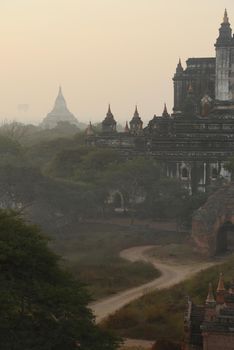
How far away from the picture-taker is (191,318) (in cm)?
1756

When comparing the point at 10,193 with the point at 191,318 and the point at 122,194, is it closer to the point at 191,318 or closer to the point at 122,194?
the point at 122,194

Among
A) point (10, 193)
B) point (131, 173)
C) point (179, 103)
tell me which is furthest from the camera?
point (179, 103)

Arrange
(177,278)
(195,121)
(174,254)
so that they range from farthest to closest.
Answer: (195,121) < (174,254) < (177,278)

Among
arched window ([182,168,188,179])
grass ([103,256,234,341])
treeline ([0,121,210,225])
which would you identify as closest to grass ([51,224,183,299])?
grass ([103,256,234,341])

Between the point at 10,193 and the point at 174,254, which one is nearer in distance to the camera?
the point at 174,254

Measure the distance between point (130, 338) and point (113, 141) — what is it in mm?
31262

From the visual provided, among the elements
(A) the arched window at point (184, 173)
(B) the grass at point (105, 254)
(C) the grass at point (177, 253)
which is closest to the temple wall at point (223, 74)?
(A) the arched window at point (184, 173)

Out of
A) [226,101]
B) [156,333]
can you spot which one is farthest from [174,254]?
[226,101]

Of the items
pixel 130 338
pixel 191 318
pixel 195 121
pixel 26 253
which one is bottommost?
pixel 130 338

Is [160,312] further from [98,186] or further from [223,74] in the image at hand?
[223,74]

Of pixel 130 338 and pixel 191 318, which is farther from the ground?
pixel 191 318

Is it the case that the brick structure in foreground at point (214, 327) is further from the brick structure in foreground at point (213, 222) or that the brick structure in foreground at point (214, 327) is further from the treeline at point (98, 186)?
the treeline at point (98, 186)

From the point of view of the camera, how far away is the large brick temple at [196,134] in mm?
49688

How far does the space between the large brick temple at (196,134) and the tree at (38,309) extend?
32.9 metres
